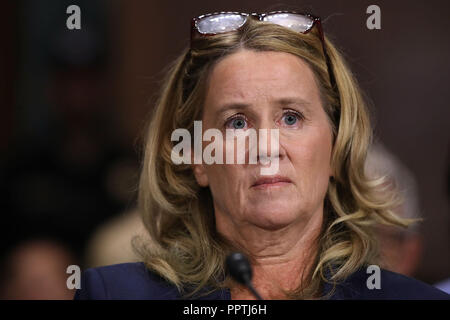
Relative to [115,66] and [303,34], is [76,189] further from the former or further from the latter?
[303,34]

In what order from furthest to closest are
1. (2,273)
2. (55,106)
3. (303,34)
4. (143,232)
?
(55,106) < (2,273) < (143,232) < (303,34)

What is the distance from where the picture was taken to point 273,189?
241 cm

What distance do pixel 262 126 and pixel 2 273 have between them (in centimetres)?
204

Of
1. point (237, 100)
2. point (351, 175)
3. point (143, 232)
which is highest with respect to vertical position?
point (237, 100)

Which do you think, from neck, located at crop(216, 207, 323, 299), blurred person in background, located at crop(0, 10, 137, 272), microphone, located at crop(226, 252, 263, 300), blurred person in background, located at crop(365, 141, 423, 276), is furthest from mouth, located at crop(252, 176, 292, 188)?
blurred person in background, located at crop(0, 10, 137, 272)

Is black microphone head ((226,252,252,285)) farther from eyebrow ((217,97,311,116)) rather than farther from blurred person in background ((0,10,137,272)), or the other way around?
blurred person in background ((0,10,137,272))

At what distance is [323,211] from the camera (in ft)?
8.73

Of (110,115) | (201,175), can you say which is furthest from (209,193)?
(110,115)

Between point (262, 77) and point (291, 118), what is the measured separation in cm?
14

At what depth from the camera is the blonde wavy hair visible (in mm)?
2543

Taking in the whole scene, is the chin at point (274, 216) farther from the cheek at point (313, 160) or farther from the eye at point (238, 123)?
the eye at point (238, 123)

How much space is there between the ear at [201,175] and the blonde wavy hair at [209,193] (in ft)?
0.24
